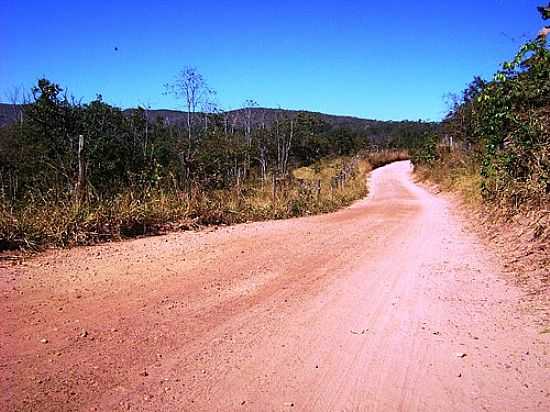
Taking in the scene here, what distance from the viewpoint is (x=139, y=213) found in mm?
8484

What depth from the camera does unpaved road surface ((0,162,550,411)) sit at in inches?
118

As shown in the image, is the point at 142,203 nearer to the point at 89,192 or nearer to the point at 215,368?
the point at 89,192

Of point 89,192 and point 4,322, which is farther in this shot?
point 89,192

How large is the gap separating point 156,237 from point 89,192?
1.44 metres

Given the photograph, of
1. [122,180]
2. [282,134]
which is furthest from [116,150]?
[282,134]

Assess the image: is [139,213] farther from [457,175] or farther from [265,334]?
[457,175]

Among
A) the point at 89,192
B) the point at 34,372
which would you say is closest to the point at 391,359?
the point at 34,372

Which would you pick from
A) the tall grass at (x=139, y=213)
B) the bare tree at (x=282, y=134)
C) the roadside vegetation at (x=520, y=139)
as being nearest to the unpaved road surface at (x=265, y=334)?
the tall grass at (x=139, y=213)

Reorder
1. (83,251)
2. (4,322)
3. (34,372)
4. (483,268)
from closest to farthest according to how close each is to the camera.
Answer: (34,372) < (4,322) < (483,268) < (83,251)

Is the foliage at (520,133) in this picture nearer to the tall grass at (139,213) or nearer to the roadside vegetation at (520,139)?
the roadside vegetation at (520,139)

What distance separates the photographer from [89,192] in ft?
27.0

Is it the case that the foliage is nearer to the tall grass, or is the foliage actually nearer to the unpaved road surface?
the unpaved road surface

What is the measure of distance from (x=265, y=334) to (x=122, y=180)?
7.73 meters

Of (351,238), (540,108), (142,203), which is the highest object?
(540,108)
